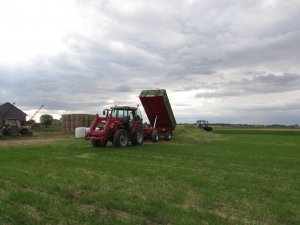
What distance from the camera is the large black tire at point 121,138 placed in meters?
20.0

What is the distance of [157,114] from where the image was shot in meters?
26.9

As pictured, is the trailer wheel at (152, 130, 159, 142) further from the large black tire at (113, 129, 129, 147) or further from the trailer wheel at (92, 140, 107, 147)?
the trailer wheel at (92, 140, 107, 147)

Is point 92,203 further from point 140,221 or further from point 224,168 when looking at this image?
point 224,168

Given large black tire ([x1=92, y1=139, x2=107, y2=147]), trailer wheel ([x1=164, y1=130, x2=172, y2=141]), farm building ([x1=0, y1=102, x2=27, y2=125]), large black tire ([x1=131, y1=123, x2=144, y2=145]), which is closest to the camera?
large black tire ([x1=92, y1=139, x2=107, y2=147])

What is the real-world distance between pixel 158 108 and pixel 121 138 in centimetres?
643

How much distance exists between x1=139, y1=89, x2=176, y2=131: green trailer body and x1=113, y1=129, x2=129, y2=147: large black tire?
5.23m

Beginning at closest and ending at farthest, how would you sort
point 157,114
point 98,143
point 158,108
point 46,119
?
point 98,143 < point 158,108 < point 157,114 < point 46,119

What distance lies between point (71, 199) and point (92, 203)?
54cm

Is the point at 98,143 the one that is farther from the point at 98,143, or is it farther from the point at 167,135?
the point at 167,135

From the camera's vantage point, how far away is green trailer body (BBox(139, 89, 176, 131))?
2528 centimetres

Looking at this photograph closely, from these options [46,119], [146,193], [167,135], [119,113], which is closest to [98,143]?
[119,113]

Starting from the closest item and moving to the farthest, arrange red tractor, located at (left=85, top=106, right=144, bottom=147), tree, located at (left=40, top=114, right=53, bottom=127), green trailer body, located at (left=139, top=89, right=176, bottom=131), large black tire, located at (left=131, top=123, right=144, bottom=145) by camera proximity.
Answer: red tractor, located at (left=85, top=106, right=144, bottom=147)
large black tire, located at (left=131, top=123, right=144, bottom=145)
green trailer body, located at (left=139, top=89, right=176, bottom=131)
tree, located at (left=40, top=114, right=53, bottom=127)

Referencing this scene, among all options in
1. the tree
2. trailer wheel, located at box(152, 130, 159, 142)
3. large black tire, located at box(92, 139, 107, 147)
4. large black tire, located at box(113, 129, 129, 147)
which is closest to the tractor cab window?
large black tire, located at box(113, 129, 129, 147)

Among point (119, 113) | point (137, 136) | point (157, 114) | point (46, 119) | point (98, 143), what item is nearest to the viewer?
point (98, 143)
